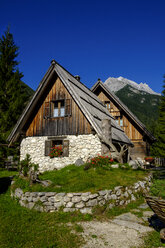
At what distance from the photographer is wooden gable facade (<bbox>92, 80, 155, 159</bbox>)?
18656 mm

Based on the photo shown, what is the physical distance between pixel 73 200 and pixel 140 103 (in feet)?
392

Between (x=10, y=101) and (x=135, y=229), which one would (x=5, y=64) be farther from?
(x=135, y=229)

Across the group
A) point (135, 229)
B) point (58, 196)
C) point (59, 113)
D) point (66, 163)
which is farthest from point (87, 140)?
point (135, 229)

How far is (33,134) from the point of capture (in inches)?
551

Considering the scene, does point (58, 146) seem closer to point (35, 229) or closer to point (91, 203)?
point (91, 203)

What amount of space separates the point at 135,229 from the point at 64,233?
207 cm

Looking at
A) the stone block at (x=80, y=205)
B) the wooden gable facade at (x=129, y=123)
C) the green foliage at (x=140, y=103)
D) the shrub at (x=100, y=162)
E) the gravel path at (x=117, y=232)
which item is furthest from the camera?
the green foliage at (x=140, y=103)

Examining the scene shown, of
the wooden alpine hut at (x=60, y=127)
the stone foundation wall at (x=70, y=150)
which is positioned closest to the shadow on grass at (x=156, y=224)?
the wooden alpine hut at (x=60, y=127)

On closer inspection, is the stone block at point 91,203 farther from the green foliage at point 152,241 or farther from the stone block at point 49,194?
the green foliage at point 152,241

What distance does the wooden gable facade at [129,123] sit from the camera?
1866 centimetres

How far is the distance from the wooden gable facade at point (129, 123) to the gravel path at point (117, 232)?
13222 mm

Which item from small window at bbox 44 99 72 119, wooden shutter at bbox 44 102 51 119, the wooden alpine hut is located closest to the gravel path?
the wooden alpine hut

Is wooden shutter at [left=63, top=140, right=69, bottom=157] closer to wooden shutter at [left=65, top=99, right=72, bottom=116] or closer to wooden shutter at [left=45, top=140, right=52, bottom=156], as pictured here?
wooden shutter at [left=45, top=140, right=52, bottom=156]

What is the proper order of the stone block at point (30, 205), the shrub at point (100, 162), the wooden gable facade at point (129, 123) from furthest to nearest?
the wooden gable facade at point (129, 123) → the shrub at point (100, 162) → the stone block at point (30, 205)
